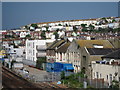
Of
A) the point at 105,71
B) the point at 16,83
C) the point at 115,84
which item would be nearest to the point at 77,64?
the point at 105,71

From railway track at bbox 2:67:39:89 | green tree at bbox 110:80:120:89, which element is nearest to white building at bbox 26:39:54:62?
railway track at bbox 2:67:39:89

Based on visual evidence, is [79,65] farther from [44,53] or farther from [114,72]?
[44,53]

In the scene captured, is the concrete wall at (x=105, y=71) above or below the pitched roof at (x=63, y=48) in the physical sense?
below

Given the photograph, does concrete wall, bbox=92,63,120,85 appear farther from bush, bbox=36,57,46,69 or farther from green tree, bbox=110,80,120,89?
bush, bbox=36,57,46,69

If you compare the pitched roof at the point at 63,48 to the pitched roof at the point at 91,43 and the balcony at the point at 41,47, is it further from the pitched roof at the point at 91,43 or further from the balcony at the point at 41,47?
the balcony at the point at 41,47

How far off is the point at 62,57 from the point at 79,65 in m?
8.31

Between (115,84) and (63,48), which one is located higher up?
(63,48)

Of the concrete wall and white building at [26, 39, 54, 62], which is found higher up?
white building at [26, 39, 54, 62]

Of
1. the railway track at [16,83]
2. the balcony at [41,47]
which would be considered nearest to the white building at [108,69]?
the railway track at [16,83]

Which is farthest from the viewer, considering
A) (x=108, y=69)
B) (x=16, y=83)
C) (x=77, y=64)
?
(x=77, y=64)

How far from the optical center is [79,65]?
40.2 m

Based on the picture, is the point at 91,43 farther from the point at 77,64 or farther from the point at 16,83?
the point at 16,83

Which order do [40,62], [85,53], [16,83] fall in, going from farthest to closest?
[40,62] < [85,53] < [16,83]

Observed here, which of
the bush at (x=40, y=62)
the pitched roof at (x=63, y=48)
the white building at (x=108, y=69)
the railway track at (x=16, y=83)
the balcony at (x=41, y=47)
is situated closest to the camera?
the white building at (x=108, y=69)
